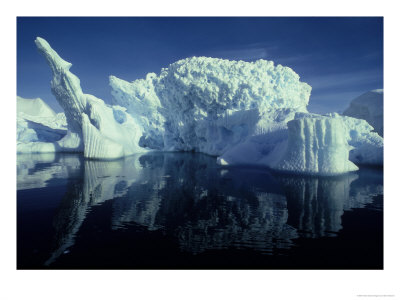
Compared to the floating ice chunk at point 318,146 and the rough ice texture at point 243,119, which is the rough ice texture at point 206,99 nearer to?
the rough ice texture at point 243,119

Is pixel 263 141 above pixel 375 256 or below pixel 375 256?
above

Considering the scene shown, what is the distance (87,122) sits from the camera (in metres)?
16.5

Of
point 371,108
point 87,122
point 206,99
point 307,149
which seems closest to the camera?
point 307,149

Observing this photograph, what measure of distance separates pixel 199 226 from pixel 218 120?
15310 mm

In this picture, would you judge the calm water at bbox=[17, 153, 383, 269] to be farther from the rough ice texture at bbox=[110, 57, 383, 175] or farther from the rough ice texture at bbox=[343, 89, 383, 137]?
the rough ice texture at bbox=[343, 89, 383, 137]

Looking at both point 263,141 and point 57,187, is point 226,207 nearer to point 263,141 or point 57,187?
point 57,187

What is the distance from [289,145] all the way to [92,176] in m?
8.11

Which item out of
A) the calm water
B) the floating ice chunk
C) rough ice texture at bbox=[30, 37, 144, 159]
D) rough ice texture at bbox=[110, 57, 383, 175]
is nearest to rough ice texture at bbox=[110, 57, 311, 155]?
rough ice texture at bbox=[110, 57, 383, 175]

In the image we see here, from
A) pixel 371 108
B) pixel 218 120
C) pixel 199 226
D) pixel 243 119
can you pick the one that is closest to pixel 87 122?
pixel 218 120

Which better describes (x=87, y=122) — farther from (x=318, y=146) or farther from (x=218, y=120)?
(x=318, y=146)

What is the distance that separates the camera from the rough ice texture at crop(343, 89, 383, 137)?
2327 centimetres

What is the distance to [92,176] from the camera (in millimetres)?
9352

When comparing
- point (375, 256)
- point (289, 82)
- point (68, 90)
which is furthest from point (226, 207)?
point (289, 82)

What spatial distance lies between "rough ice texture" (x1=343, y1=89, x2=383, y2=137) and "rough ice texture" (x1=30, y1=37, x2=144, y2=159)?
22.6 meters
